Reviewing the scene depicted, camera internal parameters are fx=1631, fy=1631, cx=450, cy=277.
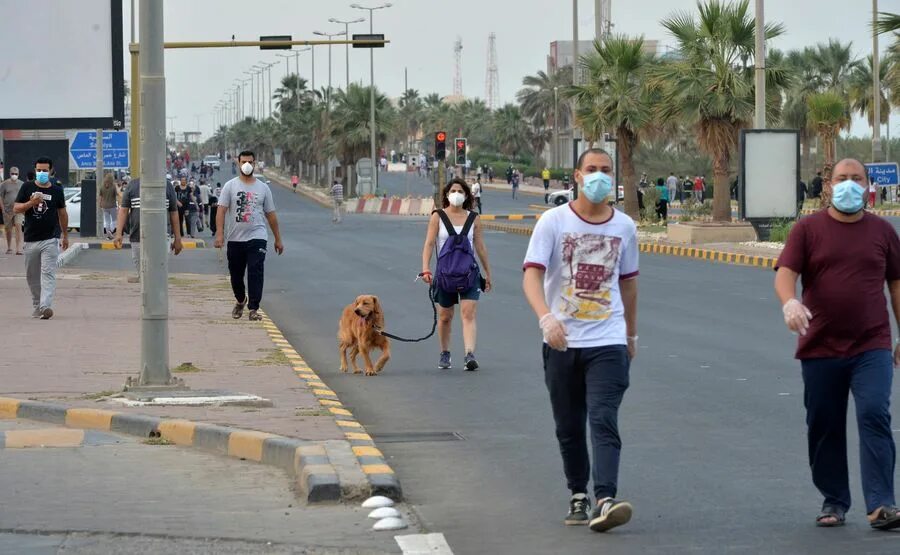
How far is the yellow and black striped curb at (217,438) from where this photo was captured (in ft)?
27.4

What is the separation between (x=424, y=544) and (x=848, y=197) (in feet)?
8.20

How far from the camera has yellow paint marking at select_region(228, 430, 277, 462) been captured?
9.58 metres

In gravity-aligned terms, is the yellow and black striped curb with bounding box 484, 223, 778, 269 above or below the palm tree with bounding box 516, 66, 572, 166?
below

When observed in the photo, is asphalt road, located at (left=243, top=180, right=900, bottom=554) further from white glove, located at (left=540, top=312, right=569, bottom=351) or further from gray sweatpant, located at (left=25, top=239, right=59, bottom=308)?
gray sweatpant, located at (left=25, top=239, right=59, bottom=308)

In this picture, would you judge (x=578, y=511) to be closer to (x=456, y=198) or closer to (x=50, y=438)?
(x=50, y=438)

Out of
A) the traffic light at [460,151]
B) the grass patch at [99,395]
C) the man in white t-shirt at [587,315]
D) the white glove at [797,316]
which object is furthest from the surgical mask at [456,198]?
the traffic light at [460,151]

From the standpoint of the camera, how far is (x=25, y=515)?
7.92 metres

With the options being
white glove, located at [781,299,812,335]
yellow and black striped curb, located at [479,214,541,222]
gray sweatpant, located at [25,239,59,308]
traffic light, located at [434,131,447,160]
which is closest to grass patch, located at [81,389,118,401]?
white glove, located at [781,299,812,335]

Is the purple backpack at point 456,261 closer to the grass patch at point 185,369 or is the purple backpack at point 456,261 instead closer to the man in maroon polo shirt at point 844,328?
the grass patch at point 185,369

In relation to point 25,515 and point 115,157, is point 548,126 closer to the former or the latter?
point 115,157

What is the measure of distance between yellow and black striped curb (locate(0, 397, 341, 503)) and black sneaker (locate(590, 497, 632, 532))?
4.81 feet

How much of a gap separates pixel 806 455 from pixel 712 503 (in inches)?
64.6

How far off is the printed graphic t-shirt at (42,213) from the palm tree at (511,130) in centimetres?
11733

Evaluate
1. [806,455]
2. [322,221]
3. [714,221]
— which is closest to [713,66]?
[714,221]
